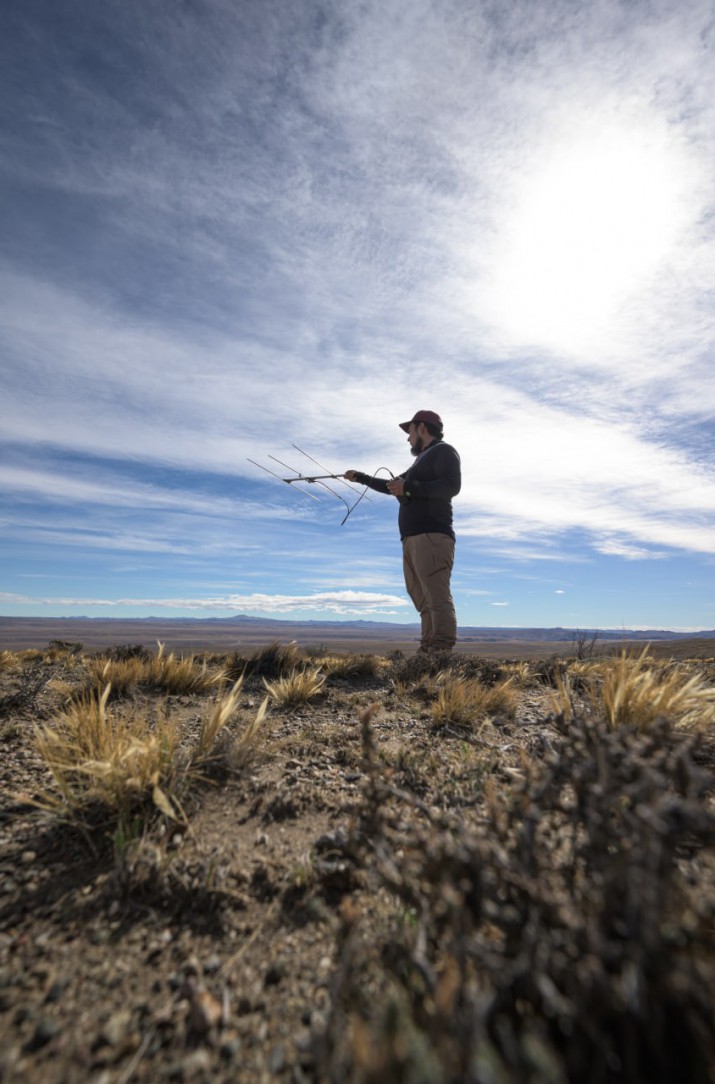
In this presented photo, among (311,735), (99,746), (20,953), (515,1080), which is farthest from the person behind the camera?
(311,735)

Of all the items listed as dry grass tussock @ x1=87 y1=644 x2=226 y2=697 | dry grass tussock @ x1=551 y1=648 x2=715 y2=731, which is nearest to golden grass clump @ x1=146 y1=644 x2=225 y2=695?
dry grass tussock @ x1=87 y1=644 x2=226 y2=697

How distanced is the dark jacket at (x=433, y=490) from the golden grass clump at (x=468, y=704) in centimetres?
284

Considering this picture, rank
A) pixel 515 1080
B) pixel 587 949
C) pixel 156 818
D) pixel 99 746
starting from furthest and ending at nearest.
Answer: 1. pixel 99 746
2. pixel 156 818
3. pixel 587 949
4. pixel 515 1080

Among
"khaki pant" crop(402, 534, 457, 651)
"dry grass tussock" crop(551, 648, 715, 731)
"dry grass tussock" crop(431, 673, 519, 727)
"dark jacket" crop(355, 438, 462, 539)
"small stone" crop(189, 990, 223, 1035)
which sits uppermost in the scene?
"dark jacket" crop(355, 438, 462, 539)

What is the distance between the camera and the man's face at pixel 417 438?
7.81 meters

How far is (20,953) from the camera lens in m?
1.66

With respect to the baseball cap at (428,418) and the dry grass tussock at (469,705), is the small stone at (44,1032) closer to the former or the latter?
the dry grass tussock at (469,705)

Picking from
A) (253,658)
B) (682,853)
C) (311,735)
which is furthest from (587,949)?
(253,658)

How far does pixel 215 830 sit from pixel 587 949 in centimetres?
189

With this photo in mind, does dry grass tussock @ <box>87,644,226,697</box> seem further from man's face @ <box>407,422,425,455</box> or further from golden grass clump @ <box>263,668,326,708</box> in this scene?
man's face @ <box>407,422,425,455</box>

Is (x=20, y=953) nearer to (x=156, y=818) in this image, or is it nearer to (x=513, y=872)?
(x=156, y=818)

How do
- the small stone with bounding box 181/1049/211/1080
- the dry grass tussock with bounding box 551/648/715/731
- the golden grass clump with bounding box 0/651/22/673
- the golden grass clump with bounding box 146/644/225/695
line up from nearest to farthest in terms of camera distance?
the small stone with bounding box 181/1049/211/1080, the dry grass tussock with bounding box 551/648/715/731, the golden grass clump with bounding box 146/644/225/695, the golden grass clump with bounding box 0/651/22/673

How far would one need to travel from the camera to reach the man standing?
6887 millimetres

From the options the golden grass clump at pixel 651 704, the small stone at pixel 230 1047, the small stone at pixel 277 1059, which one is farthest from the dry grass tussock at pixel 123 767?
the golden grass clump at pixel 651 704
